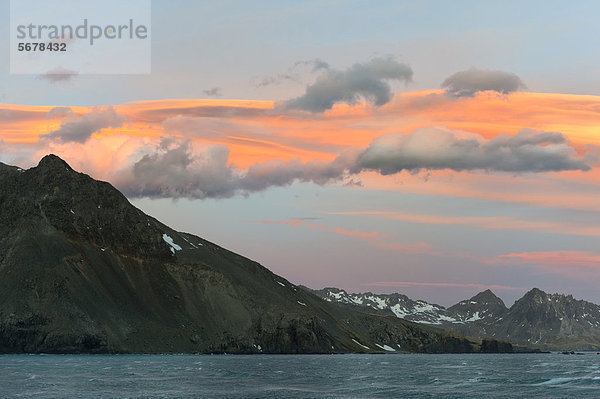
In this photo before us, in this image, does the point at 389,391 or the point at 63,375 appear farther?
the point at 63,375

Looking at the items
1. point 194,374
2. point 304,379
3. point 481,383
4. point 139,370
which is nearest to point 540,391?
point 481,383

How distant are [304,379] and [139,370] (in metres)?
41.7

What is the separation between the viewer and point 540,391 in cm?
13388

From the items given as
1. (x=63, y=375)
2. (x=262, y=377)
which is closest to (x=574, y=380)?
(x=262, y=377)

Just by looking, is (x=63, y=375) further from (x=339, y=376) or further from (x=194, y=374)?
(x=339, y=376)

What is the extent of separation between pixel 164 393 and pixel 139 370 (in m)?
56.5

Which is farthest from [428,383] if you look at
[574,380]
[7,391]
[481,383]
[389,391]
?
[7,391]

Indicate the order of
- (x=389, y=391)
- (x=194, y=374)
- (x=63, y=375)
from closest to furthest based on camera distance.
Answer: (x=389, y=391), (x=63, y=375), (x=194, y=374)

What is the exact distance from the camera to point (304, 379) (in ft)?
515

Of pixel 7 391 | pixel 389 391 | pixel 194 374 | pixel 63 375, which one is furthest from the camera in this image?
pixel 194 374

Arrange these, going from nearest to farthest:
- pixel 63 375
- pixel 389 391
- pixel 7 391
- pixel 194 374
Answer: pixel 7 391, pixel 389 391, pixel 63 375, pixel 194 374

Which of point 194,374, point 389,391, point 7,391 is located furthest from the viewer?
point 194,374

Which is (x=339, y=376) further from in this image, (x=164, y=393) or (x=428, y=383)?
(x=164, y=393)

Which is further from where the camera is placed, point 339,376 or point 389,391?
point 339,376
